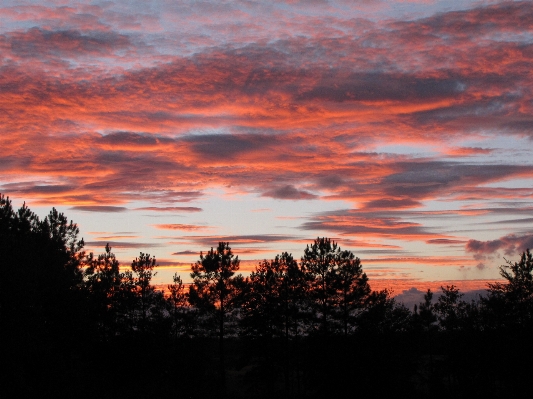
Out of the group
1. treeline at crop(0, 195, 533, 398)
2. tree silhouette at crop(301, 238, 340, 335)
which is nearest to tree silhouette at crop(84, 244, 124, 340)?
treeline at crop(0, 195, 533, 398)

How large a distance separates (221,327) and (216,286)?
12.2ft

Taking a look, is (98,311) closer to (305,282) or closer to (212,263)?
(212,263)

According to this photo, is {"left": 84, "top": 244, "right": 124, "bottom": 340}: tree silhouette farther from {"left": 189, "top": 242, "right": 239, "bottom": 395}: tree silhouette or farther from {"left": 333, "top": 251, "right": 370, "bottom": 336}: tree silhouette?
{"left": 333, "top": 251, "right": 370, "bottom": 336}: tree silhouette

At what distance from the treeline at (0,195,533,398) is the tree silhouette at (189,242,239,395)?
0.10 m

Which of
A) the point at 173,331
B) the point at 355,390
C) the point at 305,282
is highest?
the point at 305,282

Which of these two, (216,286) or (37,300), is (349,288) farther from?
(37,300)

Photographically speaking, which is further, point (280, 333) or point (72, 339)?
point (280, 333)

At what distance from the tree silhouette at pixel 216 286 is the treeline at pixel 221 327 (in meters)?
0.10

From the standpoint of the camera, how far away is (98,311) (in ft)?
141

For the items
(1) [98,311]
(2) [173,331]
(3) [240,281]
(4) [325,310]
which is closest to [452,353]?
(4) [325,310]

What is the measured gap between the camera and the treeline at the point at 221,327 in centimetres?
2864

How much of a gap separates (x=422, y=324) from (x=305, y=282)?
66.5 ft

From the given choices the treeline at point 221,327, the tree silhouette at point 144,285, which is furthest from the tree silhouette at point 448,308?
the tree silhouette at point 144,285

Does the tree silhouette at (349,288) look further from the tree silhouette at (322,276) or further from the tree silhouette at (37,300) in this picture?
the tree silhouette at (37,300)
